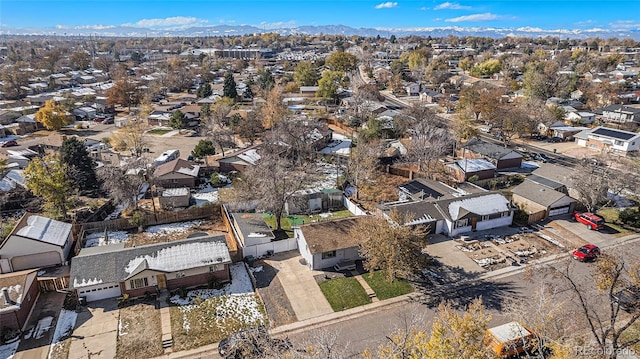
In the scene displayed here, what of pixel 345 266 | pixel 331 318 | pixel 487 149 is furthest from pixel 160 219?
pixel 487 149

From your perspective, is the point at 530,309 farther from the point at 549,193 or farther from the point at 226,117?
the point at 226,117

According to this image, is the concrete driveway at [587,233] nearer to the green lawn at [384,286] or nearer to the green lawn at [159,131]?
the green lawn at [384,286]

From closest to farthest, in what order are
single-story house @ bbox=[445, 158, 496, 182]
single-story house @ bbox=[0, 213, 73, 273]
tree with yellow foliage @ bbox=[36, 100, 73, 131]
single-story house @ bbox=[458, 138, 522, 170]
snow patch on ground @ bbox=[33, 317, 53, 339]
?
snow patch on ground @ bbox=[33, 317, 53, 339], single-story house @ bbox=[0, 213, 73, 273], single-story house @ bbox=[445, 158, 496, 182], single-story house @ bbox=[458, 138, 522, 170], tree with yellow foliage @ bbox=[36, 100, 73, 131]

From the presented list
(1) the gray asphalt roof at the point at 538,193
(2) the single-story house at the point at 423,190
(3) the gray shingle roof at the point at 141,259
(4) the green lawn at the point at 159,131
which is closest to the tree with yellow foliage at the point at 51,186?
(3) the gray shingle roof at the point at 141,259

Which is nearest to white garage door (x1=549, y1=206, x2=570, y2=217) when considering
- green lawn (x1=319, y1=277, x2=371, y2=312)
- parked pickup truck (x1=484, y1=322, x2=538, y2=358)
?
parked pickup truck (x1=484, y1=322, x2=538, y2=358)

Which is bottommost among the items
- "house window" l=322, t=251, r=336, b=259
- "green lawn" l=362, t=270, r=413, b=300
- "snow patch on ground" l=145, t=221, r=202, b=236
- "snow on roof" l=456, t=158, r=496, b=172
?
"green lawn" l=362, t=270, r=413, b=300

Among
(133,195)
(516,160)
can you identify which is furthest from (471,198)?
(133,195)

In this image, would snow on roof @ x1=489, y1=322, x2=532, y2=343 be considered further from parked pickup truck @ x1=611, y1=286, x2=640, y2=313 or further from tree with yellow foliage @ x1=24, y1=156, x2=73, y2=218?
tree with yellow foliage @ x1=24, y1=156, x2=73, y2=218

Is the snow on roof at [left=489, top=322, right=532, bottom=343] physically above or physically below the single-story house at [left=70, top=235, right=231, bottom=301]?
below

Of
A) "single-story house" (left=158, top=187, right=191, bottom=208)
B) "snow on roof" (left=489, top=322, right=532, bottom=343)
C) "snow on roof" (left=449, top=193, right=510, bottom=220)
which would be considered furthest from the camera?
"single-story house" (left=158, top=187, right=191, bottom=208)
